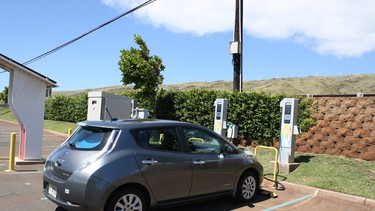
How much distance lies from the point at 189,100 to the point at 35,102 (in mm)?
7713

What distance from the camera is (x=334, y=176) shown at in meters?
8.72

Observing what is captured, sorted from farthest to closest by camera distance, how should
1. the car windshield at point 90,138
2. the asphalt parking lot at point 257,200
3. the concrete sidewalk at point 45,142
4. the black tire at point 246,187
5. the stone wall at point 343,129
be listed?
the concrete sidewalk at point 45,142 → the stone wall at point 343,129 → the black tire at point 246,187 → the asphalt parking lot at point 257,200 → the car windshield at point 90,138

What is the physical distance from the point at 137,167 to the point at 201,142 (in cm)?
164

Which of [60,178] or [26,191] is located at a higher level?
[60,178]

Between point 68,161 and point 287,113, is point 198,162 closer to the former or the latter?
point 68,161

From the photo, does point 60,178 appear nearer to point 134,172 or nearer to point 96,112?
point 134,172

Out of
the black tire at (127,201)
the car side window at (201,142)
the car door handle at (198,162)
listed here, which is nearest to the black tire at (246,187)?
the car side window at (201,142)

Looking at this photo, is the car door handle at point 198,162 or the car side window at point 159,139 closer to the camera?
the car side window at point 159,139

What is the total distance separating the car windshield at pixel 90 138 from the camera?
17.6ft

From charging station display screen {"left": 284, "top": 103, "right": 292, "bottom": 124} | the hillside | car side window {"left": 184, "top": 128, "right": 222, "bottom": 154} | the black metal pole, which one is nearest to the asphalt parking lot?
car side window {"left": 184, "top": 128, "right": 222, "bottom": 154}

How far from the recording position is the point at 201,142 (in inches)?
260

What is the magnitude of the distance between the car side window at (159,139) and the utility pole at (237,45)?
9.29 m

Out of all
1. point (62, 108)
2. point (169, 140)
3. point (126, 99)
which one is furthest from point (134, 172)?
point (62, 108)

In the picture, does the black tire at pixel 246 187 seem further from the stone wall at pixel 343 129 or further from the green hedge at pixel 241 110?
the green hedge at pixel 241 110
